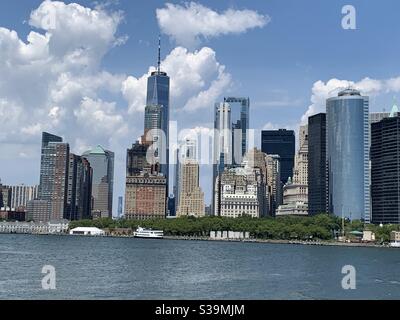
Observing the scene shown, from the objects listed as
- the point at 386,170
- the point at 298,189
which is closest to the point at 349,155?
the point at 386,170

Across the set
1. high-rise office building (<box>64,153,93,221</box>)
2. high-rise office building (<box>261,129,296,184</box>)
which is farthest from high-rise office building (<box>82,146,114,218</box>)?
high-rise office building (<box>261,129,296,184</box>)

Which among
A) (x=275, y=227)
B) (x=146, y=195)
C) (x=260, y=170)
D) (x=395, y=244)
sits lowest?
(x=395, y=244)

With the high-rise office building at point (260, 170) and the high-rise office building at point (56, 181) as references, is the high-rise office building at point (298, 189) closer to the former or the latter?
the high-rise office building at point (260, 170)

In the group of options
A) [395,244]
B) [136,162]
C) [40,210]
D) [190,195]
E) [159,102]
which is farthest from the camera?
[159,102]

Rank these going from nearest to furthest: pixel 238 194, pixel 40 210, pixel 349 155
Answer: pixel 349 155 → pixel 238 194 → pixel 40 210

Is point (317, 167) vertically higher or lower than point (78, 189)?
higher

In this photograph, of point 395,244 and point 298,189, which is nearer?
point 395,244

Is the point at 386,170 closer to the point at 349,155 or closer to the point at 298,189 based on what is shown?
the point at 349,155

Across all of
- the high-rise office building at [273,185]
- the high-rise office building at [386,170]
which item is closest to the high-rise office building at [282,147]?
the high-rise office building at [273,185]
